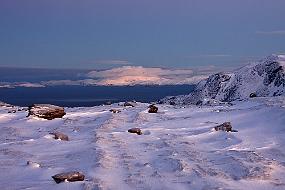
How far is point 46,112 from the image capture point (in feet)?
66.8

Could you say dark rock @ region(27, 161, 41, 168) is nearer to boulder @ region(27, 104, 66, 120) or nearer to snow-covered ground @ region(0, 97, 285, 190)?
snow-covered ground @ region(0, 97, 285, 190)

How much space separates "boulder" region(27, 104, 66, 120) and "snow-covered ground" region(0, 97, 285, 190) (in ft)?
1.67

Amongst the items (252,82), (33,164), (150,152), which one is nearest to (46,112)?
(150,152)

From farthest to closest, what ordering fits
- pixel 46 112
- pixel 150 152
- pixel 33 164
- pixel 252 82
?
pixel 252 82
pixel 46 112
pixel 150 152
pixel 33 164

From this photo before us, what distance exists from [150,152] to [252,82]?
53.9 metres

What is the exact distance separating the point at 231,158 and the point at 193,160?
0.99m

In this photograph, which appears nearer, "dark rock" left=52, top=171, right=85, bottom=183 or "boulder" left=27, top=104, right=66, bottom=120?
"dark rock" left=52, top=171, right=85, bottom=183

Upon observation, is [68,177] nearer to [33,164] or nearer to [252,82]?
[33,164]

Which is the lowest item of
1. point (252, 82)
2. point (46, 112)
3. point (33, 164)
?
point (33, 164)

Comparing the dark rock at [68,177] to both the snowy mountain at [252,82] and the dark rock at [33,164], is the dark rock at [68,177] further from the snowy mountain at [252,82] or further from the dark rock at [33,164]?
the snowy mountain at [252,82]

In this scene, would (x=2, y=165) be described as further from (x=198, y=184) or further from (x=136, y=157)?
(x=198, y=184)

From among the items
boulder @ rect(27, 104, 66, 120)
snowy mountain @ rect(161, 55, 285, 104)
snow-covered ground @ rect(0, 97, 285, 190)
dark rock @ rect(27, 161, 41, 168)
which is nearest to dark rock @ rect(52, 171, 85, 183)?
snow-covered ground @ rect(0, 97, 285, 190)

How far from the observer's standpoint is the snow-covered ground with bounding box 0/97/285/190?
9.27m

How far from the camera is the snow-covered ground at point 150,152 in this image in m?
9.27
